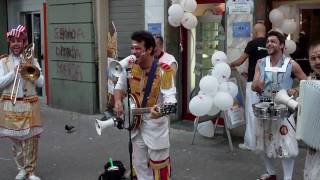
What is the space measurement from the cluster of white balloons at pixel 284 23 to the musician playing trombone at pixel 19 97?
3170 millimetres

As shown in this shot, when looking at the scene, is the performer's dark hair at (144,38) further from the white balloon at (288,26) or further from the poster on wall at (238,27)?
the poster on wall at (238,27)

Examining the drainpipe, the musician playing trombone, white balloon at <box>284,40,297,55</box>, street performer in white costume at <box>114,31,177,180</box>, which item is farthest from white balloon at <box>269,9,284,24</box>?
the drainpipe

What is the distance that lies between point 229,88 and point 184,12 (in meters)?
1.67

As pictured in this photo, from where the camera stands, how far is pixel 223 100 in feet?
21.3

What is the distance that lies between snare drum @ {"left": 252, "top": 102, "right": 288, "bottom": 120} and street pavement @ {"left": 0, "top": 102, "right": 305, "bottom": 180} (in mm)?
1231

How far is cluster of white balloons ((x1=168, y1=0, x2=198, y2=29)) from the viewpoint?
7.54 meters

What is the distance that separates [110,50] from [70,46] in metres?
1.68

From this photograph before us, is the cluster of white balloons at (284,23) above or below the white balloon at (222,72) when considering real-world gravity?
above

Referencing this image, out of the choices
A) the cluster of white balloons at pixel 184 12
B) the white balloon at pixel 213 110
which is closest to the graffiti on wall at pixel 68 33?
the cluster of white balloons at pixel 184 12

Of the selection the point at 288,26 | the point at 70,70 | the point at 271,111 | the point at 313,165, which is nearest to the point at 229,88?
the point at 288,26

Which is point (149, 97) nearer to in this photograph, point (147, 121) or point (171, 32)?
point (147, 121)

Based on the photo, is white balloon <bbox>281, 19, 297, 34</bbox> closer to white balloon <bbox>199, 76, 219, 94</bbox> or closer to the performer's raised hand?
white balloon <bbox>199, 76, 219, 94</bbox>

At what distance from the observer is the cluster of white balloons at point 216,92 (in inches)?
257

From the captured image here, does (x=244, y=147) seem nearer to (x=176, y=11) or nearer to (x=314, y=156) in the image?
(x=176, y=11)
